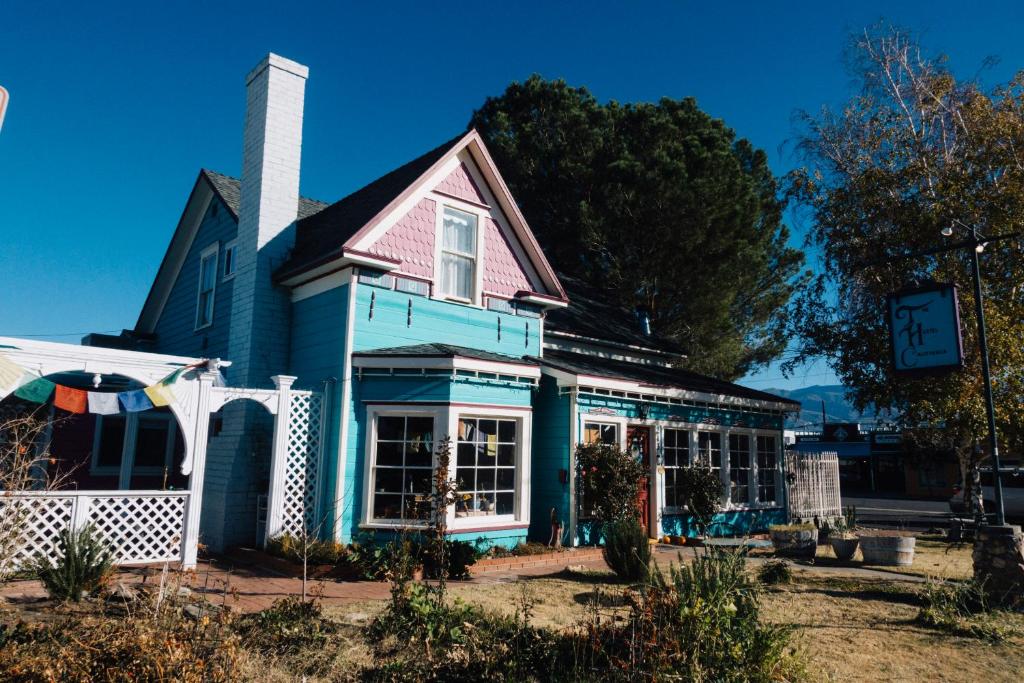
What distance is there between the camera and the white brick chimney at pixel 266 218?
41.9 feet

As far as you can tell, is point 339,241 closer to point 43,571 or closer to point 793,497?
point 43,571

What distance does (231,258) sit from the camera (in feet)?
47.7

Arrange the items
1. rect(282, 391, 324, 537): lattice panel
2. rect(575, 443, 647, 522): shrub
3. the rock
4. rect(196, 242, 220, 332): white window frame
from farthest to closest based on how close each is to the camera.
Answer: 1. rect(196, 242, 220, 332): white window frame
2. rect(575, 443, 647, 522): shrub
3. rect(282, 391, 324, 537): lattice panel
4. the rock

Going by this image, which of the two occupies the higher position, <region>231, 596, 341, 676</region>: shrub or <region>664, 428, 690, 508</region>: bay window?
<region>664, 428, 690, 508</region>: bay window

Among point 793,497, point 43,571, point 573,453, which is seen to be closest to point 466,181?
point 573,453

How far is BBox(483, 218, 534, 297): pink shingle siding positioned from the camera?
13938 millimetres

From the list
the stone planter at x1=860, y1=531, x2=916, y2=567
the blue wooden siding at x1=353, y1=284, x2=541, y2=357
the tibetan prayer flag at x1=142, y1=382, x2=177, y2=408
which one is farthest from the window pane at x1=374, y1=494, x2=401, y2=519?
the stone planter at x1=860, y1=531, x2=916, y2=567

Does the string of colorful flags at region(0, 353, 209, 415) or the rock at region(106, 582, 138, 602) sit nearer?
the rock at region(106, 582, 138, 602)

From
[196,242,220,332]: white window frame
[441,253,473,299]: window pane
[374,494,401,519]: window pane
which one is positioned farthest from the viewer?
[196,242,220,332]: white window frame

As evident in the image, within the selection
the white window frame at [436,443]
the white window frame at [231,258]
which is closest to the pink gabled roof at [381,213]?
the white window frame at [231,258]

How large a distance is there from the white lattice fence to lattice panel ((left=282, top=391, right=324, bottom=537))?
12.6 m

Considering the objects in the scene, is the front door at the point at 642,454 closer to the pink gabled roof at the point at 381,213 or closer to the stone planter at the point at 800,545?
the stone planter at the point at 800,545

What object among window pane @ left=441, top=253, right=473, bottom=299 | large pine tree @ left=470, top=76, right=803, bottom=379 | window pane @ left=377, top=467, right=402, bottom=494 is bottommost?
window pane @ left=377, top=467, right=402, bottom=494

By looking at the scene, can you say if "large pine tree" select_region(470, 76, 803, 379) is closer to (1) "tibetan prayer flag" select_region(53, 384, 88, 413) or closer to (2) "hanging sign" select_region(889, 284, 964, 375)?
(2) "hanging sign" select_region(889, 284, 964, 375)
